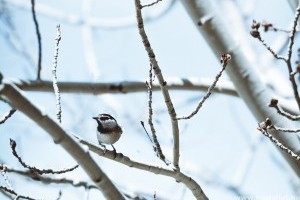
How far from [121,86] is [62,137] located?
138cm

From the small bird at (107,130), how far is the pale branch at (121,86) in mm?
621

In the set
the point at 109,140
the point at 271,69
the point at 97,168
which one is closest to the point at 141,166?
the point at 109,140

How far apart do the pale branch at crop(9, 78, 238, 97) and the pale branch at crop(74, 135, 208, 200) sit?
0.80m

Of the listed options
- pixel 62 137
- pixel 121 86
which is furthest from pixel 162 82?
pixel 121 86

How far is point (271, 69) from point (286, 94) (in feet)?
1.92

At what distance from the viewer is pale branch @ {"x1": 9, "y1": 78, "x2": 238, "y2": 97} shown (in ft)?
6.81

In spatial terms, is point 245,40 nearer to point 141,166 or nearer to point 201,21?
point 201,21

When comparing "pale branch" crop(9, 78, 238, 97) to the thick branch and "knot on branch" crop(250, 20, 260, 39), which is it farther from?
"knot on branch" crop(250, 20, 260, 39)

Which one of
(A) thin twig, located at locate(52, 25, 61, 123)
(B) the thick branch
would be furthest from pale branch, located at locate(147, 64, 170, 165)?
(B) the thick branch

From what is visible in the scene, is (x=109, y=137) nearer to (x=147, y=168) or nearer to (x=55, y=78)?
(x=147, y=168)

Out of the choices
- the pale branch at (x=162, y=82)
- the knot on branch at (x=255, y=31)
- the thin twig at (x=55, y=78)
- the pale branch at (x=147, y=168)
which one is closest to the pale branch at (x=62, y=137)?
the pale branch at (x=147, y=168)

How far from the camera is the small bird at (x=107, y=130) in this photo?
1.56m

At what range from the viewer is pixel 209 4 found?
6.81 feet

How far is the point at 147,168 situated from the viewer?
1.48 metres
